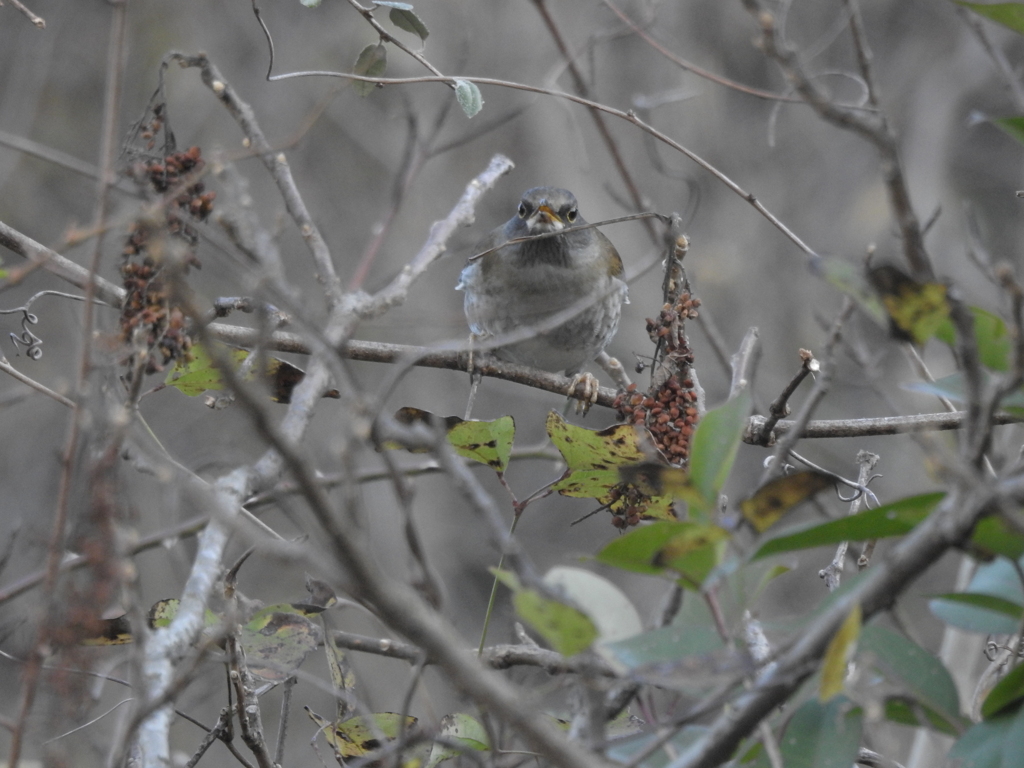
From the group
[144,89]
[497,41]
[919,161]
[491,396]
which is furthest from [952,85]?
[144,89]

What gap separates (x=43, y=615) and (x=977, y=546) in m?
1.12

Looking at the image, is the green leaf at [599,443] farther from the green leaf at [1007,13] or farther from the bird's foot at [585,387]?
the bird's foot at [585,387]

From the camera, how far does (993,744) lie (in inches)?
46.1

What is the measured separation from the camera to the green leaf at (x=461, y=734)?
188 cm

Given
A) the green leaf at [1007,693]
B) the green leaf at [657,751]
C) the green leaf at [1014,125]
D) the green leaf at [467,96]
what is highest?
the green leaf at [467,96]

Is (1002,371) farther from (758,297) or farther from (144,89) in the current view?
(758,297)

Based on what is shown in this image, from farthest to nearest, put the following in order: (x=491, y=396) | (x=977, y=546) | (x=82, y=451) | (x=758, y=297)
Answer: (x=758, y=297) < (x=491, y=396) < (x=82, y=451) < (x=977, y=546)

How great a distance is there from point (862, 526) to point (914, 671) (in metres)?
0.19

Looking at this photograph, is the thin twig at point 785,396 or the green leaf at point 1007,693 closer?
the green leaf at point 1007,693

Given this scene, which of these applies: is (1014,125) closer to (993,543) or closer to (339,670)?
(993,543)

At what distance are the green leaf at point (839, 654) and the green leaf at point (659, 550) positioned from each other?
0.21 meters

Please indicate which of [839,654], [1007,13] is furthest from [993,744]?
[1007,13]

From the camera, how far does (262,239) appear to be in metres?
1.18

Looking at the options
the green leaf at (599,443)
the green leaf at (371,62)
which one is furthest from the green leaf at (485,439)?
the green leaf at (371,62)
